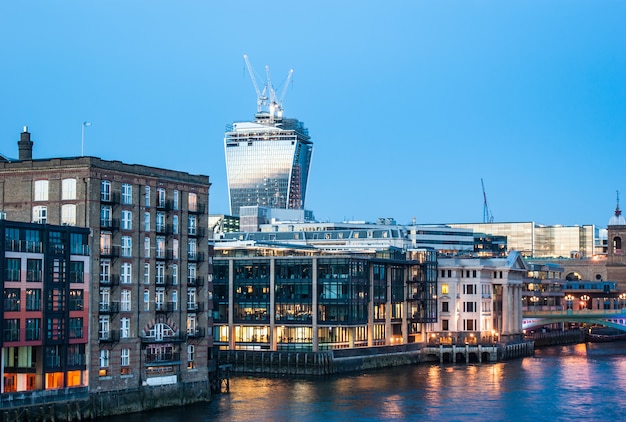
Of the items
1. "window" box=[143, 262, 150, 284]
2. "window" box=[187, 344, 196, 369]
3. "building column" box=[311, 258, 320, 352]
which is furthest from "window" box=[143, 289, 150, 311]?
"building column" box=[311, 258, 320, 352]

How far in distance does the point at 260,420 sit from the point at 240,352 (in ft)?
160

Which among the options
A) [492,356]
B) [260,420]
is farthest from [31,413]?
[492,356]

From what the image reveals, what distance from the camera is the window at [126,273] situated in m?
105

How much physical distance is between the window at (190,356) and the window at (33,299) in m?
20.1

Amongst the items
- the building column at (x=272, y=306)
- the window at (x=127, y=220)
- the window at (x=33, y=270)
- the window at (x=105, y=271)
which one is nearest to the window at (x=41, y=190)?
the window at (x=127, y=220)

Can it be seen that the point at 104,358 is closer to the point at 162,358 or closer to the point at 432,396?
→ the point at 162,358

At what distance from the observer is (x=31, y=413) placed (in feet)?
304

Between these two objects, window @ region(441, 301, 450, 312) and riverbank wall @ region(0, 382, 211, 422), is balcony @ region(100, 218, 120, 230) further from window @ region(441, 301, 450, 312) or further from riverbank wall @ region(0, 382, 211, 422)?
window @ region(441, 301, 450, 312)

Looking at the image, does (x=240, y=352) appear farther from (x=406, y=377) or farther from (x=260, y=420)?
(x=260, y=420)

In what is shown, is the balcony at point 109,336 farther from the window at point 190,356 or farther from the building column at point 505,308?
the building column at point 505,308

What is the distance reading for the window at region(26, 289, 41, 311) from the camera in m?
95.0

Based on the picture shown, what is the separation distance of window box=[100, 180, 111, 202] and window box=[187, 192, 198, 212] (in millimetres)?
11484

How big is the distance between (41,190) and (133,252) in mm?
9781

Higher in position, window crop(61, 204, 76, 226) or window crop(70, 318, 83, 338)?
window crop(61, 204, 76, 226)
